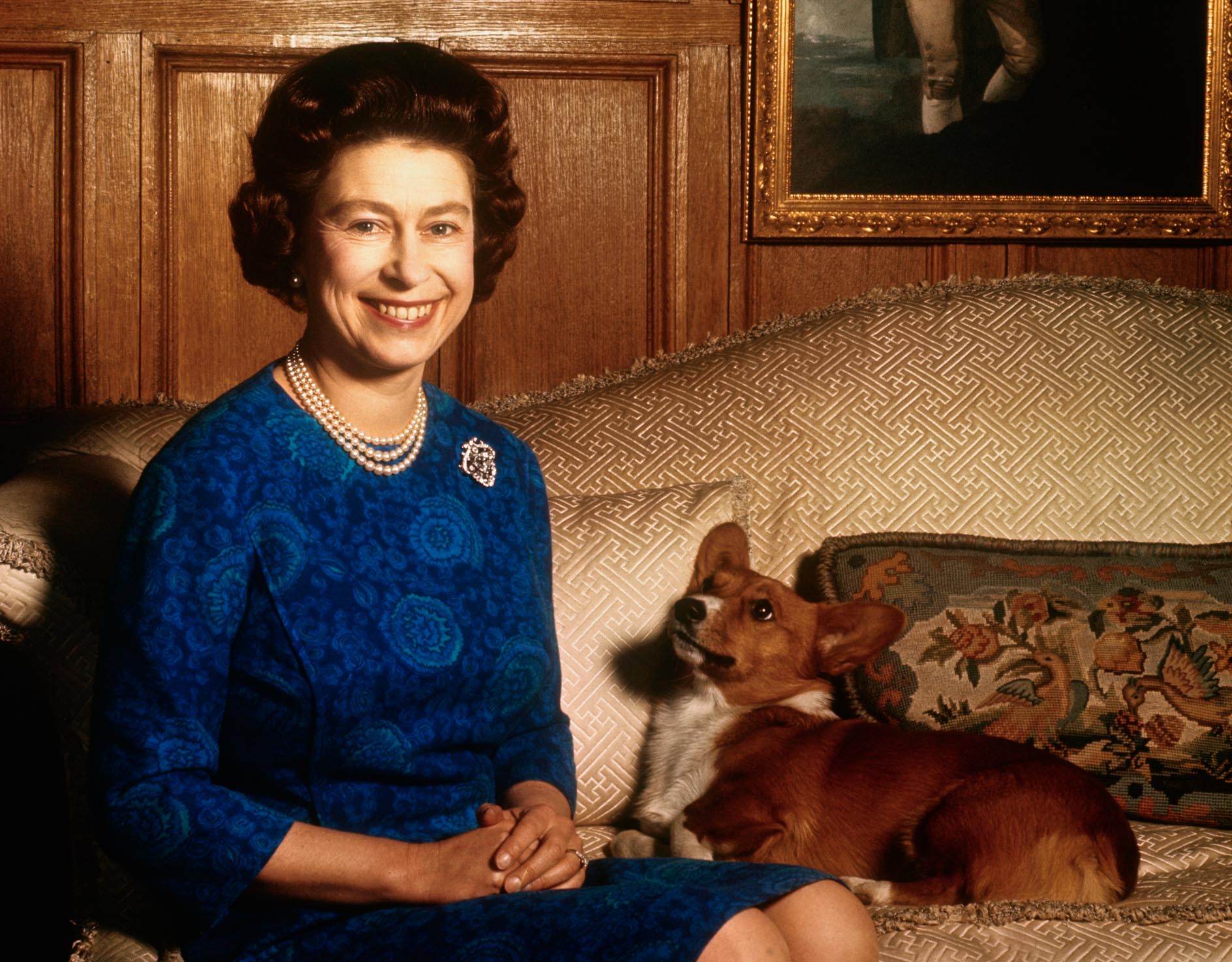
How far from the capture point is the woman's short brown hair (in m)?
1.49

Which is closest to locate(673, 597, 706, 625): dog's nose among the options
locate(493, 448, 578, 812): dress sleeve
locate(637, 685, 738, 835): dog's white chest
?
locate(637, 685, 738, 835): dog's white chest

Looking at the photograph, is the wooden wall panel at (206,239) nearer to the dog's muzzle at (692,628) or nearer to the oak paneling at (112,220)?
the oak paneling at (112,220)

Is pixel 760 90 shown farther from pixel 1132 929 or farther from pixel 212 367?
pixel 1132 929

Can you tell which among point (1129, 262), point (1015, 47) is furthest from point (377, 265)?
point (1129, 262)

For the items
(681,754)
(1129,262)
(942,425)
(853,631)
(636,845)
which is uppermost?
(1129,262)

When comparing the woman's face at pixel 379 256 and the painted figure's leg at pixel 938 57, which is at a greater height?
the painted figure's leg at pixel 938 57

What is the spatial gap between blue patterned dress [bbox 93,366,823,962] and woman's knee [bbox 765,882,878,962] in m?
0.03

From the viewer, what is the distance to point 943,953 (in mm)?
1562

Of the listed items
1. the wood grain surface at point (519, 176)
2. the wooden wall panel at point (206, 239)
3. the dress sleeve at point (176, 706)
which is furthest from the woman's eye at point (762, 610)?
the wooden wall panel at point (206, 239)

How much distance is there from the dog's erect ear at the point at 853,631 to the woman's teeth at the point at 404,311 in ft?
2.72

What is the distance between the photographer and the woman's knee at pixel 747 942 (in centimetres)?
119

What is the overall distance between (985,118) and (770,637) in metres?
1.67

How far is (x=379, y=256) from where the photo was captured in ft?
4.93

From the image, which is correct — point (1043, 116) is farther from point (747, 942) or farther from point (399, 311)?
point (747, 942)
